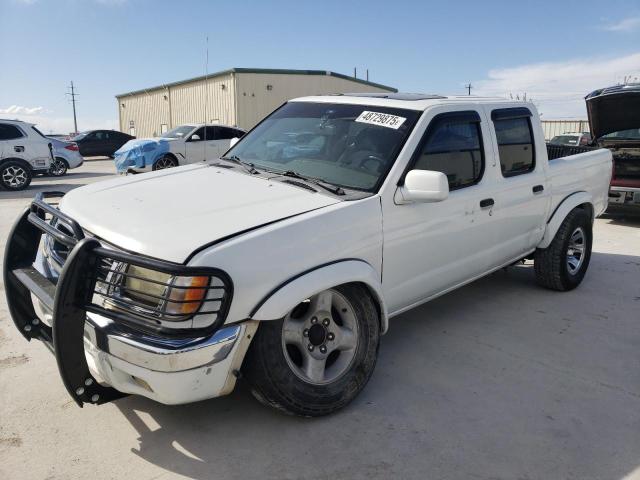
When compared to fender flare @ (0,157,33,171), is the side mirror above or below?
above

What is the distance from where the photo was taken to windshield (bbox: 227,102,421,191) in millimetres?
3393

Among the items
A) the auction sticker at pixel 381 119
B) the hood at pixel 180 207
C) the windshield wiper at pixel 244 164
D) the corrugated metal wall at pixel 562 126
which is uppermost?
the corrugated metal wall at pixel 562 126

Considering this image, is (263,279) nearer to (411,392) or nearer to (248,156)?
(411,392)

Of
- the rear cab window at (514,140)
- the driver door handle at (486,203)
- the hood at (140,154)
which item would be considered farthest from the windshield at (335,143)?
the hood at (140,154)

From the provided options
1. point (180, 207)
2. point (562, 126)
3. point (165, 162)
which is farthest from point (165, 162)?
point (562, 126)

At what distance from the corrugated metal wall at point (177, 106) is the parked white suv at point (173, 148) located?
8.42 meters

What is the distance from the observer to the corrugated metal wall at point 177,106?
93.3ft

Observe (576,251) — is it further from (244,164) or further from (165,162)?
(165,162)

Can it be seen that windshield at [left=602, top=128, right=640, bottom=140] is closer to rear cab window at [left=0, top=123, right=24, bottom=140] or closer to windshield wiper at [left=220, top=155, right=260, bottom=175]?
windshield wiper at [left=220, top=155, right=260, bottom=175]

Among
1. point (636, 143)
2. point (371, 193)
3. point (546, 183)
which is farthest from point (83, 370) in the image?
point (636, 143)

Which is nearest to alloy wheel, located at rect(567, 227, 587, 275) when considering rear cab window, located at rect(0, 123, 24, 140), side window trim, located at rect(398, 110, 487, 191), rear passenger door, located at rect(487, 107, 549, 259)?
rear passenger door, located at rect(487, 107, 549, 259)

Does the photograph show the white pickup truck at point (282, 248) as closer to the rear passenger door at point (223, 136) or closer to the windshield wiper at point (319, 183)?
the windshield wiper at point (319, 183)

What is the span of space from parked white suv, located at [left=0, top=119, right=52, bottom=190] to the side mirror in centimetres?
1275

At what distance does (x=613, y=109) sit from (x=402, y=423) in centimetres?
636
